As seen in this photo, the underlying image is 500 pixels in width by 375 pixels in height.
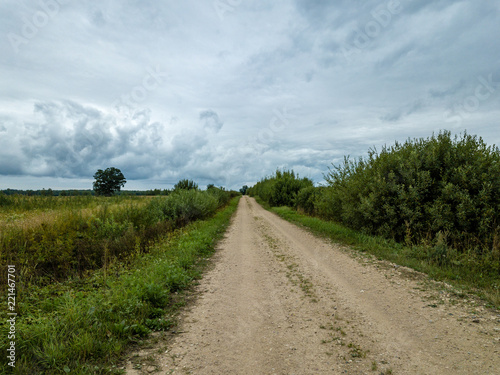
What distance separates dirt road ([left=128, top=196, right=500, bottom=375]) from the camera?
354 centimetres

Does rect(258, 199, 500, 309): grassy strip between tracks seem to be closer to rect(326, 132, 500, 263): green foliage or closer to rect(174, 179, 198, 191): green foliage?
rect(326, 132, 500, 263): green foliage

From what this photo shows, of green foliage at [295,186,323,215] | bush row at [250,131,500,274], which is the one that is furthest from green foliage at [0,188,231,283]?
green foliage at [295,186,323,215]

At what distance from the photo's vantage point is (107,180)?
168 ft

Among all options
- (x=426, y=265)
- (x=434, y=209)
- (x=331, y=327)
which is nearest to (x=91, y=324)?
(x=331, y=327)

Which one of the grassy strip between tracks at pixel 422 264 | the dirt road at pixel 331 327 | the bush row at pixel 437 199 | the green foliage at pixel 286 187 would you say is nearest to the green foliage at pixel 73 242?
the dirt road at pixel 331 327

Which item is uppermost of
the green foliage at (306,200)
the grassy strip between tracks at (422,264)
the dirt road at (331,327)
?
the green foliage at (306,200)

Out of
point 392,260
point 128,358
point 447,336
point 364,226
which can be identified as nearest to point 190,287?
point 128,358

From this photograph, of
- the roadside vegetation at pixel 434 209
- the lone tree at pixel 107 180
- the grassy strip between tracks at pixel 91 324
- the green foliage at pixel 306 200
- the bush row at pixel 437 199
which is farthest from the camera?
the lone tree at pixel 107 180

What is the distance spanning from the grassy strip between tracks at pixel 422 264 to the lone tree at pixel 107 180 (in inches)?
1861

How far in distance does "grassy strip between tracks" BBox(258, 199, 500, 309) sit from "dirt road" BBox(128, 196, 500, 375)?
1.72 feet

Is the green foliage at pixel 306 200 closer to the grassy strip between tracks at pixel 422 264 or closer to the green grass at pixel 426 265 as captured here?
the grassy strip between tracks at pixel 422 264

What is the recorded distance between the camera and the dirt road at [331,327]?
3541 mm

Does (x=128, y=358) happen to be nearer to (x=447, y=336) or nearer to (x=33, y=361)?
(x=33, y=361)

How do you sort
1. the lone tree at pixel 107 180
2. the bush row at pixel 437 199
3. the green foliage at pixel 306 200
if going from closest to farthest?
1. the bush row at pixel 437 199
2. the green foliage at pixel 306 200
3. the lone tree at pixel 107 180
